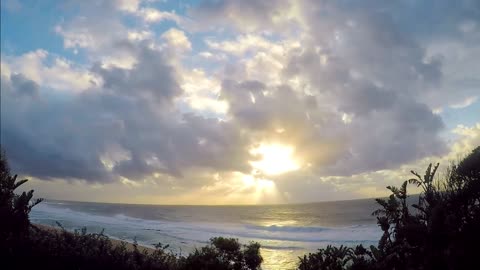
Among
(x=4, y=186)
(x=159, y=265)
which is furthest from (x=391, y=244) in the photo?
(x=4, y=186)

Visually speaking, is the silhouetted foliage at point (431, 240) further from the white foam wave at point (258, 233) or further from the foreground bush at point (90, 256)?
Answer: the white foam wave at point (258, 233)

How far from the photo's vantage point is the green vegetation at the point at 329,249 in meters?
10.6

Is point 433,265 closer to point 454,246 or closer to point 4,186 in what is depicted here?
point 454,246

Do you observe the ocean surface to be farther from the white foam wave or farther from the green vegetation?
the green vegetation

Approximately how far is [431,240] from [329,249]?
9.89ft

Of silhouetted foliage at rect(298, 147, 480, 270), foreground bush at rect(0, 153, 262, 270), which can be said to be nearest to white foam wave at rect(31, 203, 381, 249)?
silhouetted foliage at rect(298, 147, 480, 270)

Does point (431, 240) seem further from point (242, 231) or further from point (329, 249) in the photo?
point (242, 231)

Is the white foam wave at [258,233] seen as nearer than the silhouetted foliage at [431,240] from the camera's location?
No

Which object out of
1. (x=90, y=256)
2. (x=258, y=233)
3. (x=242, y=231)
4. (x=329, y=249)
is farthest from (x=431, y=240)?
(x=242, y=231)

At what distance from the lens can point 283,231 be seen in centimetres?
7175

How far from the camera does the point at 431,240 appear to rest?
470 inches

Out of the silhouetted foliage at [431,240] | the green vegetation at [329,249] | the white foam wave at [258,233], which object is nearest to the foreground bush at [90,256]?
the green vegetation at [329,249]

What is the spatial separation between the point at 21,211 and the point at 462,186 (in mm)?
16033

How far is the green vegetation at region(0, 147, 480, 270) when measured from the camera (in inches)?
419
